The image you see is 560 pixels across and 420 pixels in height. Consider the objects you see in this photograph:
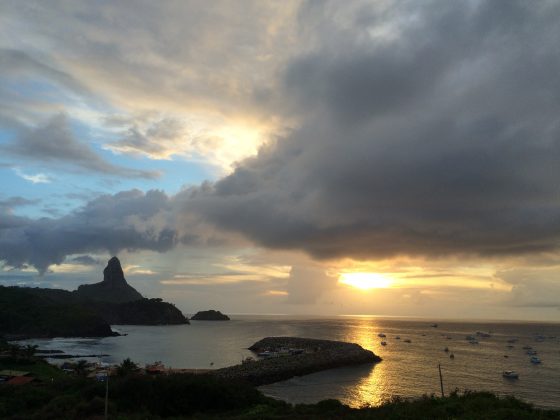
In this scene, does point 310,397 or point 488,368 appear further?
point 488,368

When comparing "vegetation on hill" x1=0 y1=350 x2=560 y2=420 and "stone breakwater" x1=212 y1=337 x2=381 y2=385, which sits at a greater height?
"vegetation on hill" x1=0 y1=350 x2=560 y2=420

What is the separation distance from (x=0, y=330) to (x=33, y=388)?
16623 centimetres

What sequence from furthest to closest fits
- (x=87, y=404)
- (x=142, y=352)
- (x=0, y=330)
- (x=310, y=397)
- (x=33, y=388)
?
(x=0, y=330), (x=142, y=352), (x=310, y=397), (x=33, y=388), (x=87, y=404)

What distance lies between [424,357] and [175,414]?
92.9 metres

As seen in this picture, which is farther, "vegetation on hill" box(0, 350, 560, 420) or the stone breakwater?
the stone breakwater

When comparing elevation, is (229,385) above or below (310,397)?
above

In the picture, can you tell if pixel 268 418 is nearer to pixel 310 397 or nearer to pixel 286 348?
pixel 310 397

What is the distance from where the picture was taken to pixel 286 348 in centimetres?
13338

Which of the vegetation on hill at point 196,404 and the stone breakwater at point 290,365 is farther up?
the vegetation on hill at point 196,404

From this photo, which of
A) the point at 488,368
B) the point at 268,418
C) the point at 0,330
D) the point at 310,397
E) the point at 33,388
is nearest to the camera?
the point at 268,418

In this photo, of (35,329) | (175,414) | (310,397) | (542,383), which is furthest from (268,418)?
(35,329)

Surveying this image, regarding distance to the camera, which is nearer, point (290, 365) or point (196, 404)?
point (196, 404)

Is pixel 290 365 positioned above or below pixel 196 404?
below

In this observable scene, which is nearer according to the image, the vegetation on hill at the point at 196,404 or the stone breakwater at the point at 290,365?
the vegetation on hill at the point at 196,404
